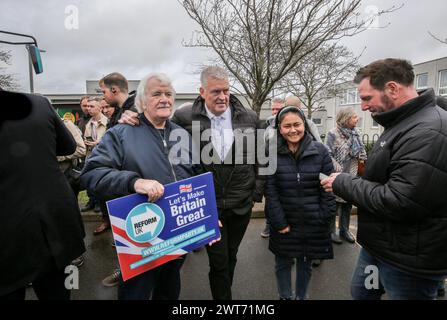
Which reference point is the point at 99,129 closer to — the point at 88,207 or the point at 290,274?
the point at 88,207

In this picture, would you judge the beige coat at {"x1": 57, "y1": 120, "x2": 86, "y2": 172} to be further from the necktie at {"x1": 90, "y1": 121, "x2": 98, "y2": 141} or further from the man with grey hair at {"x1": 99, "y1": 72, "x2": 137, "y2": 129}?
the necktie at {"x1": 90, "y1": 121, "x2": 98, "y2": 141}

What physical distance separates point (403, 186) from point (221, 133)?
1360 millimetres

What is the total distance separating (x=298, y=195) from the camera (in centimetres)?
238

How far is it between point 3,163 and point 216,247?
1538 millimetres

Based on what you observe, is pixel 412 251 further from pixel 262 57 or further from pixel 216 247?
pixel 262 57

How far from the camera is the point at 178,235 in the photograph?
1.84m

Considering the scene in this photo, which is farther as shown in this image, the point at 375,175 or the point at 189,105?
the point at 189,105

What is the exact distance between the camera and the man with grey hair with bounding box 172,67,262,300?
2.25 meters

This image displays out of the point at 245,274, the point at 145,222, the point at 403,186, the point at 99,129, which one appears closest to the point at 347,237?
the point at 245,274

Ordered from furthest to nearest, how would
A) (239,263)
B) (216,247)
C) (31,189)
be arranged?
1. (239,263)
2. (216,247)
3. (31,189)

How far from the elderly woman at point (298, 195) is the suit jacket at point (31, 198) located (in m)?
1.60

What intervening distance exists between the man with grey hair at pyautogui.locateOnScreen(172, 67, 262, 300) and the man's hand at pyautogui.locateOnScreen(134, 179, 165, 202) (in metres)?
0.66
